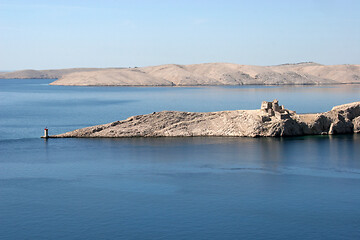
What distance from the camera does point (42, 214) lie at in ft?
89.9

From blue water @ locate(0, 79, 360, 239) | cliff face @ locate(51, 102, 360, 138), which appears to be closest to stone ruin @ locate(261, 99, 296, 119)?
cliff face @ locate(51, 102, 360, 138)

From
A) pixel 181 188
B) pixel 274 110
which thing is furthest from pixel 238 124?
pixel 181 188

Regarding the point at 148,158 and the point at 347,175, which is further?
the point at 148,158

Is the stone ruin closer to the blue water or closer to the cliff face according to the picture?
the cliff face

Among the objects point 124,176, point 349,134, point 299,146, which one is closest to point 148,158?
point 124,176

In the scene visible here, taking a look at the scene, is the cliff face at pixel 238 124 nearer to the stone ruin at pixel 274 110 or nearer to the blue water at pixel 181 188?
the stone ruin at pixel 274 110

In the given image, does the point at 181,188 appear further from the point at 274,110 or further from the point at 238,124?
the point at 274,110

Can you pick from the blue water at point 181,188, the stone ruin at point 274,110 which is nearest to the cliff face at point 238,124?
the stone ruin at point 274,110

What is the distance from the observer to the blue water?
25.1 m

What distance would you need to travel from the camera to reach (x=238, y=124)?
4953 centimetres

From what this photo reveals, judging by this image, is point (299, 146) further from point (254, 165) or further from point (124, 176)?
point (124, 176)

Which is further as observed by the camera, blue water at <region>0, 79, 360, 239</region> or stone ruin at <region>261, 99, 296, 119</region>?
stone ruin at <region>261, 99, 296, 119</region>

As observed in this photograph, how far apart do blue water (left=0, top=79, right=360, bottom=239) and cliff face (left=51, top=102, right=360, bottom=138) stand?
4.05ft

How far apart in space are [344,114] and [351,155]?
32.8ft
